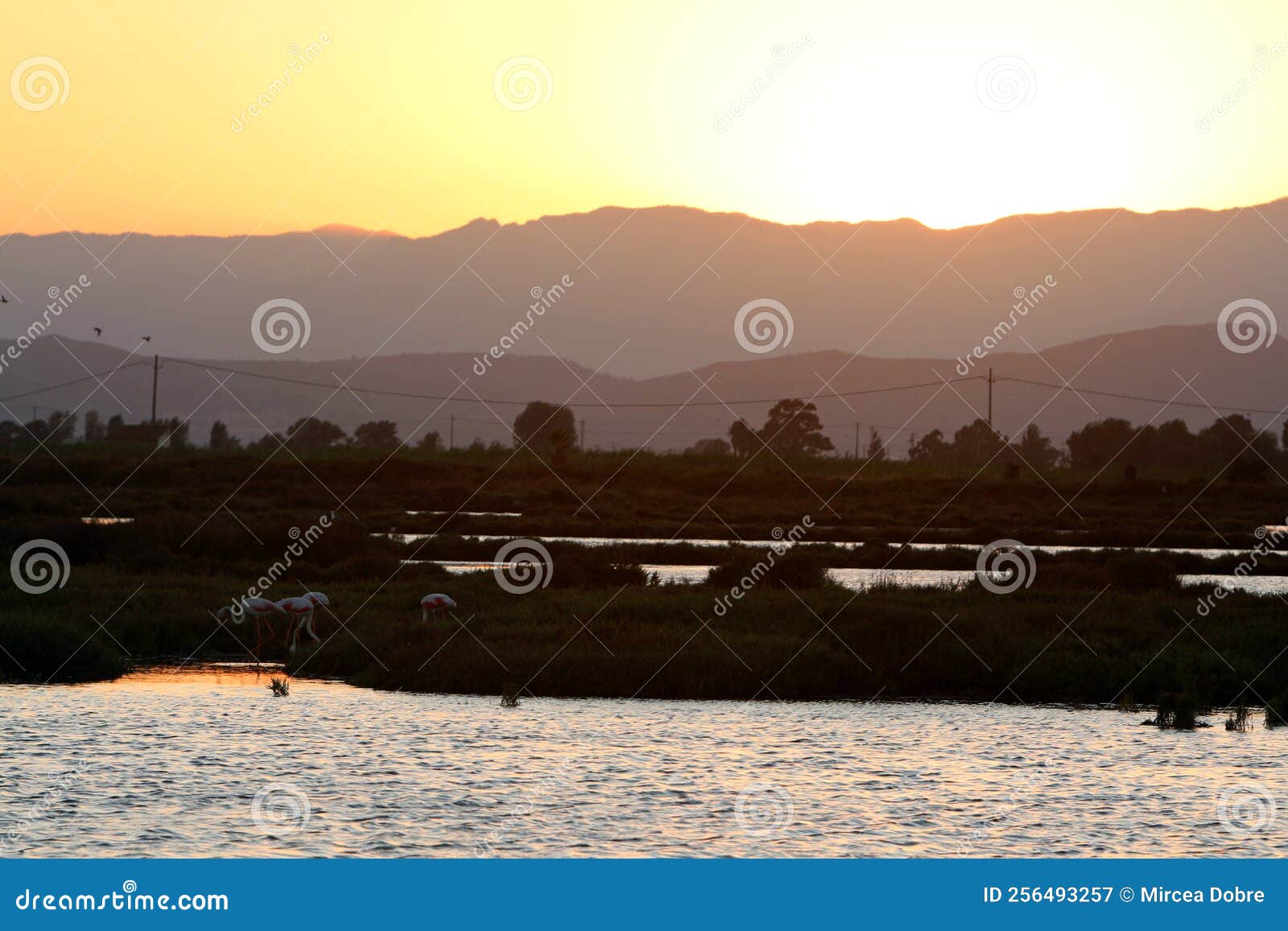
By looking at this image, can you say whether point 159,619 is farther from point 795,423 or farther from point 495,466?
point 795,423

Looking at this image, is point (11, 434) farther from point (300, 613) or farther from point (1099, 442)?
point (300, 613)

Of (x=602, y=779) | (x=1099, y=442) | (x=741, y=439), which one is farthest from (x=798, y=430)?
(x=602, y=779)

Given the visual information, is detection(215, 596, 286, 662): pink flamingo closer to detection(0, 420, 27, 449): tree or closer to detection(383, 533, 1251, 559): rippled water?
detection(383, 533, 1251, 559): rippled water

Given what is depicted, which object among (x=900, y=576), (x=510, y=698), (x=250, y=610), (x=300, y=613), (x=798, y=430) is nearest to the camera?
(x=510, y=698)

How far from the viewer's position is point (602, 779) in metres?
17.8

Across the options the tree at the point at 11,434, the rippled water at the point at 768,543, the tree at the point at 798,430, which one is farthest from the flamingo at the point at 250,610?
the tree at the point at 798,430

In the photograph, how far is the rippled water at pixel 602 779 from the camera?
598 inches

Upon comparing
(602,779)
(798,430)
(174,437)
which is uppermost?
(798,430)

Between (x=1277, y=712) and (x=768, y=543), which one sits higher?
(x=768, y=543)

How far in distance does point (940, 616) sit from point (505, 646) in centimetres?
936

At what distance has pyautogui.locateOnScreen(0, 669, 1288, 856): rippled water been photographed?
15180mm

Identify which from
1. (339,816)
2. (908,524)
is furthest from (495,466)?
(339,816)

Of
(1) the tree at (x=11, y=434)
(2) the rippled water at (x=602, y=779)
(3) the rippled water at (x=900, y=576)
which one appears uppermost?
(1) the tree at (x=11, y=434)

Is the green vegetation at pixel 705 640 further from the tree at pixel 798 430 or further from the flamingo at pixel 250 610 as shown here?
the tree at pixel 798 430
